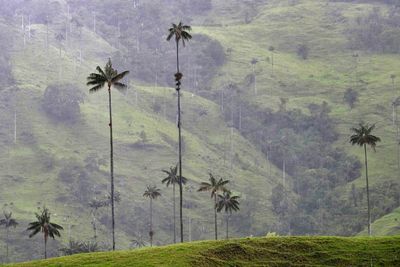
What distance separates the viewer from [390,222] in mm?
191875

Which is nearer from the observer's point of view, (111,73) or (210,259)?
(210,259)

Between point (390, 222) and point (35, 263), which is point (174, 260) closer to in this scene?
point (35, 263)

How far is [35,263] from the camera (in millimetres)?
73562

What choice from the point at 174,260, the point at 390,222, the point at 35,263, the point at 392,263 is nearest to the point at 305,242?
the point at 392,263

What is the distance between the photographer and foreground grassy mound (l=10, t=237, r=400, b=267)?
7219 cm

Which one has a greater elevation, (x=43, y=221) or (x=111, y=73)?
(x=111, y=73)

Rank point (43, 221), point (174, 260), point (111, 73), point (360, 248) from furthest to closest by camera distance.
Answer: point (43, 221), point (111, 73), point (360, 248), point (174, 260)

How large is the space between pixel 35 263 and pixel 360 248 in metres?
36.2

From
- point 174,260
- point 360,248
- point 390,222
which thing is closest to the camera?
point 174,260

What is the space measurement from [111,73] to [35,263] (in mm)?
25423

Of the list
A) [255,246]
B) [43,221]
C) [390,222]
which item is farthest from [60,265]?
[390,222]

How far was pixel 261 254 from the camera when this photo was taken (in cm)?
7412

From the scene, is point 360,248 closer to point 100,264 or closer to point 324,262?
point 324,262

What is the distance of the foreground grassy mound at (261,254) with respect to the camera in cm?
7219
